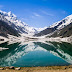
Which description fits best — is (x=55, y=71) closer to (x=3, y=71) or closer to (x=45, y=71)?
(x=45, y=71)

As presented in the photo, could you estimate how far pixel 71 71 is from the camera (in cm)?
2978

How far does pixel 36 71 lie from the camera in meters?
30.8

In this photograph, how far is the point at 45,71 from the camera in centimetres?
3114

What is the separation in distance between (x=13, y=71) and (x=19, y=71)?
5.90 ft

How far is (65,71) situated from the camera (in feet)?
98.9

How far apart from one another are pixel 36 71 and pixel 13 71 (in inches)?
273

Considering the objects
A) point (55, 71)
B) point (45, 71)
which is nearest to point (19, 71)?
point (45, 71)

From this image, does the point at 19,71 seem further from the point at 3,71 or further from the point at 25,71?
the point at 3,71

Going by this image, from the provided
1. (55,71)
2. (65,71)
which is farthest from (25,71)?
(65,71)

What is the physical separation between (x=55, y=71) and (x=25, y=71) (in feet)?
29.7

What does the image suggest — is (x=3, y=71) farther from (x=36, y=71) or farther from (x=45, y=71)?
(x=45, y=71)

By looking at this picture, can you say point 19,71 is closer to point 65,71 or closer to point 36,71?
point 36,71

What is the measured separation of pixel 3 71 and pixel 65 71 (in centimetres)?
1851

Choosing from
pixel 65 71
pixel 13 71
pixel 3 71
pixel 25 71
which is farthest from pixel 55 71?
pixel 3 71
